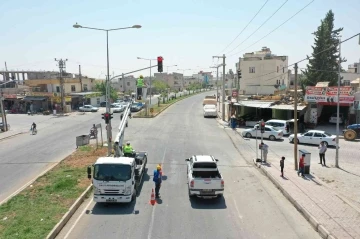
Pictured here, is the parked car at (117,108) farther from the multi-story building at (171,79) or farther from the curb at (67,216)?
the multi-story building at (171,79)

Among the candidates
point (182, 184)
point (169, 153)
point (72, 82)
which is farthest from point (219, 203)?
point (72, 82)

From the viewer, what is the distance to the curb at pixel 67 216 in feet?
38.2

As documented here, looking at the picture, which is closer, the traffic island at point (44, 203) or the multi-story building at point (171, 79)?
the traffic island at point (44, 203)

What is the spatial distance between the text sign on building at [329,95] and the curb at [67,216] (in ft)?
92.8

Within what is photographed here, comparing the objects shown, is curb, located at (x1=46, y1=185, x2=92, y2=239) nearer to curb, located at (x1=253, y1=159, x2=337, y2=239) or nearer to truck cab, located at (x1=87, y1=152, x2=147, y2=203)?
truck cab, located at (x1=87, y1=152, x2=147, y2=203)

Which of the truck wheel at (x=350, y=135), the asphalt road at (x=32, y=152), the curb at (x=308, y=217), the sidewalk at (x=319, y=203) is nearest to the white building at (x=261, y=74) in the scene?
the truck wheel at (x=350, y=135)

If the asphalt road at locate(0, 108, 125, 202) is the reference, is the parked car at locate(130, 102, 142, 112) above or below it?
above

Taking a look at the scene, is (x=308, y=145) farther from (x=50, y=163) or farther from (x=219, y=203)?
(x=50, y=163)

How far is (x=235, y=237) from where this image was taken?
11.7 m

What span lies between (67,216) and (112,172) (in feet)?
8.75

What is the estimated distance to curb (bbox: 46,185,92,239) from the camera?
38.2 ft

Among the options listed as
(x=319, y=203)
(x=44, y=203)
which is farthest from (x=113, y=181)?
(x=319, y=203)

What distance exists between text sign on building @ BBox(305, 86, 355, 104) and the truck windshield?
28.0 m

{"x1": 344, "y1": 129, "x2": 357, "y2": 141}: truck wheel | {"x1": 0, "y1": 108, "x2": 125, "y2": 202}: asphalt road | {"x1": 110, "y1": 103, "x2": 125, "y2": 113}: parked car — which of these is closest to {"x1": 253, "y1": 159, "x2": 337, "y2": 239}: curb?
{"x1": 0, "y1": 108, "x2": 125, "y2": 202}: asphalt road
